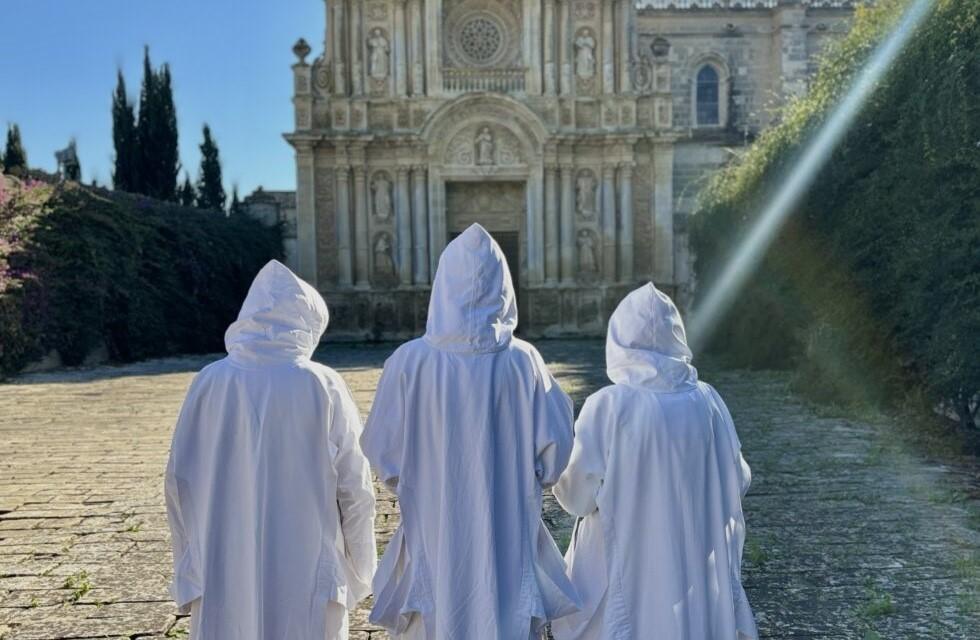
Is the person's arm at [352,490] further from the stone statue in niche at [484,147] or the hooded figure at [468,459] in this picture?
the stone statue in niche at [484,147]

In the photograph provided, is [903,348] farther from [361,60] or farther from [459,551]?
[361,60]

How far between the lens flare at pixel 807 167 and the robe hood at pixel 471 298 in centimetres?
711

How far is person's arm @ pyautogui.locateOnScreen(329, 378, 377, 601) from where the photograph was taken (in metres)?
3.24

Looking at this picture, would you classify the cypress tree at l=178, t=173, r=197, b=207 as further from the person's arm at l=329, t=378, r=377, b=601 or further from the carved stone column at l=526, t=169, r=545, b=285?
the person's arm at l=329, t=378, r=377, b=601

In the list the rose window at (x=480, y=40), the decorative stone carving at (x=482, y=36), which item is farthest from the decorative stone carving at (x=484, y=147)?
the rose window at (x=480, y=40)

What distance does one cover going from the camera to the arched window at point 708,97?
27797 mm

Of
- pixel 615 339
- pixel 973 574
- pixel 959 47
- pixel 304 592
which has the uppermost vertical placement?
pixel 959 47

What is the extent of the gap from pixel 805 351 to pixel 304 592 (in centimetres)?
1019

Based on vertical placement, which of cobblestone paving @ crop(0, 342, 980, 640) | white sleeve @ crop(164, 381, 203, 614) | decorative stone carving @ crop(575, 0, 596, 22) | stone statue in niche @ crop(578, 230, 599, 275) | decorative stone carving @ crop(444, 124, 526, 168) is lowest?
cobblestone paving @ crop(0, 342, 980, 640)

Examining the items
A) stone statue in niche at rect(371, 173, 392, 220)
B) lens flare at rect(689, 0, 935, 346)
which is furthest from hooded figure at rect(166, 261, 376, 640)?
stone statue in niche at rect(371, 173, 392, 220)

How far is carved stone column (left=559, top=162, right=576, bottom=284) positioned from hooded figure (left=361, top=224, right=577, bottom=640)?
20.1 meters

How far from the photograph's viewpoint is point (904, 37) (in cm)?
868

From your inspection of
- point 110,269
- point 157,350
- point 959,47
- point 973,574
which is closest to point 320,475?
point 973,574

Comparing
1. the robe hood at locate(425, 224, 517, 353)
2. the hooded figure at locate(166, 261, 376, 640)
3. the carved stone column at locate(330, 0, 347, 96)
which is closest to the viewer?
the robe hood at locate(425, 224, 517, 353)
